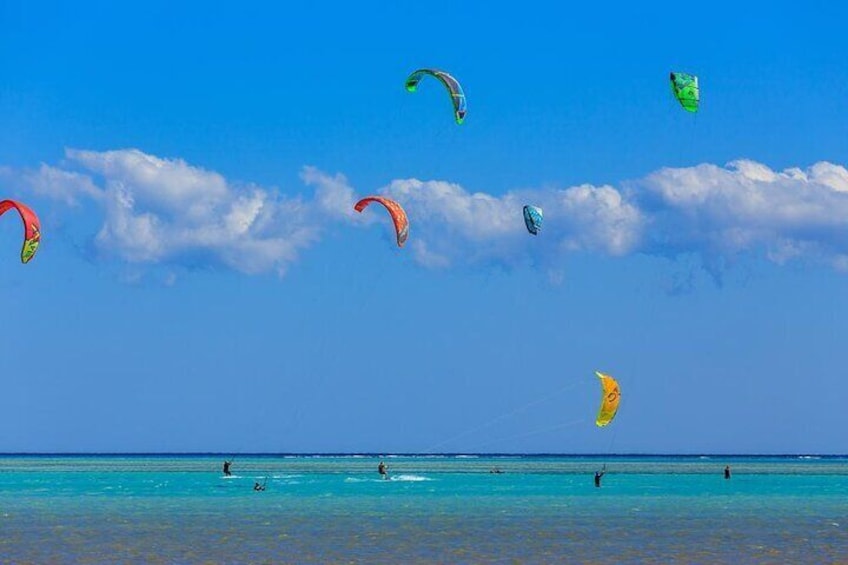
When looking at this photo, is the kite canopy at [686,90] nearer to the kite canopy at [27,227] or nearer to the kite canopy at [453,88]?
the kite canopy at [453,88]

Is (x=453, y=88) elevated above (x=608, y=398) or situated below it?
above

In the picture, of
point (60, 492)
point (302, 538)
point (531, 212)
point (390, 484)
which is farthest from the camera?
point (390, 484)

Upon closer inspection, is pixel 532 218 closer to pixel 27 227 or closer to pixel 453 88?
pixel 453 88

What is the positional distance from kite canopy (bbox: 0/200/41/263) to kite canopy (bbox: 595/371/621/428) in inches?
610

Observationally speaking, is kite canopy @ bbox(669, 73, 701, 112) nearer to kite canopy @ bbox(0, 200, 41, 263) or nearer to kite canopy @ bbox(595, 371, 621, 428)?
kite canopy @ bbox(595, 371, 621, 428)

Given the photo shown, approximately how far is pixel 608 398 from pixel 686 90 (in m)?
9.12

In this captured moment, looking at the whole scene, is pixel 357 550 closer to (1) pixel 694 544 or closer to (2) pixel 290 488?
(1) pixel 694 544

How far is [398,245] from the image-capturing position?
33250 millimetres

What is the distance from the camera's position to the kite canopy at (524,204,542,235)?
35562 millimetres

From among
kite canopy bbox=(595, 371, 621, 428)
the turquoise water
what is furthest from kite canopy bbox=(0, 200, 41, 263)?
kite canopy bbox=(595, 371, 621, 428)

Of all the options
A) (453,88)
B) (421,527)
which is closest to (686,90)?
(453,88)

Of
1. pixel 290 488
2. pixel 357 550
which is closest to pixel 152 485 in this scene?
pixel 290 488

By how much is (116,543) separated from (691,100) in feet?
55.5

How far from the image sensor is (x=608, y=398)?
3569cm
